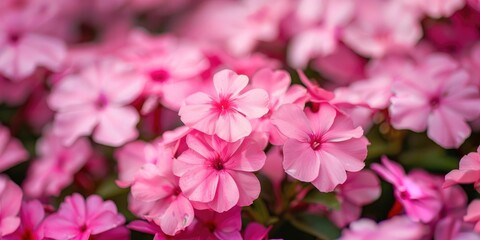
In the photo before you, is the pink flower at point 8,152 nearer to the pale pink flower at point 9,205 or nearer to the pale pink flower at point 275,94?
the pale pink flower at point 9,205

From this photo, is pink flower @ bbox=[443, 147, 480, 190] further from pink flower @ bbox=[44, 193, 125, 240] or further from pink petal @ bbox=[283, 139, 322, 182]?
pink flower @ bbox=[44, 193, 125, 240]

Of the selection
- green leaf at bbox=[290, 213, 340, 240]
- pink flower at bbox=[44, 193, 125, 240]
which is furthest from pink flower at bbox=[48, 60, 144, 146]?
green leaf at bbox=[290, 213, 340, 240]

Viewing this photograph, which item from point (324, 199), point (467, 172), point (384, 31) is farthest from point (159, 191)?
point (384, 31)

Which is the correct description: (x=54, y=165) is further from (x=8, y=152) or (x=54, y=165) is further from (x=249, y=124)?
(x=249, y=124)

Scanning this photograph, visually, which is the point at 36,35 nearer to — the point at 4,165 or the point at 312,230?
the point at 4,165

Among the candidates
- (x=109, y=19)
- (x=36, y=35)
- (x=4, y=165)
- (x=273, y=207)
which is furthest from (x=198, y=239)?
(x=109, y=19)

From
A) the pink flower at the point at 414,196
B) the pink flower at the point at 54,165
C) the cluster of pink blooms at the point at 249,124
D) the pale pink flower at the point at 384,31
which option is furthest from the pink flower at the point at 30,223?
the pale pink flower at the point at 384,31
